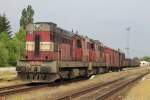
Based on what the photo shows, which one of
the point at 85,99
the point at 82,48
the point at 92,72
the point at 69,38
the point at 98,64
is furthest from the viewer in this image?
the point at 98,64

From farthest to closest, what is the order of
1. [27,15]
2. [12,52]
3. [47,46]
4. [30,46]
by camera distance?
[27,15] → [12,52] → [30,46] → [47,46]

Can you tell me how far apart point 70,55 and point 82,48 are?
11.4ft

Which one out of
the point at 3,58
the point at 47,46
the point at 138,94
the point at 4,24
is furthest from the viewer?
the point at 4,24

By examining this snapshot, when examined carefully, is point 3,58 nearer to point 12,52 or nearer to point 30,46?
point 12,52

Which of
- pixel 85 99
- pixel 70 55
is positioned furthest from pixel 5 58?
pixel 85 99

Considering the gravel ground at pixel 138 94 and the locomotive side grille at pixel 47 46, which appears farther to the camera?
the locomotive side grille at pixel 47 46

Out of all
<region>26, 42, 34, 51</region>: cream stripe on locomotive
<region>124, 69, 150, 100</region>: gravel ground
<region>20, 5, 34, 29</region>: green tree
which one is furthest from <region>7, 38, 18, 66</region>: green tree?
<region>124, 69, 150, 100</region>: gravel ground

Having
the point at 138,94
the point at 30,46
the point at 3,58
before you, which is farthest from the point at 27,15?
the point at 138,94

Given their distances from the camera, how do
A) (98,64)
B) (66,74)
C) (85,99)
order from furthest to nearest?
1. (98,64)
2. (66,74)
3. (85,99)

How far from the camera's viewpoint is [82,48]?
3142 centimetres

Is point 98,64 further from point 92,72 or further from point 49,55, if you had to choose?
point 49,55

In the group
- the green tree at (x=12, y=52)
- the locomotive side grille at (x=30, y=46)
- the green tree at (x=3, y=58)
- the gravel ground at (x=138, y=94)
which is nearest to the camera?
the gravel ground at (x=138, y=94)

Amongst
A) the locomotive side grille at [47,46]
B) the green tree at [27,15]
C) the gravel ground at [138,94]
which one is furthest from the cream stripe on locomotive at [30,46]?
the green tree at [27,15]

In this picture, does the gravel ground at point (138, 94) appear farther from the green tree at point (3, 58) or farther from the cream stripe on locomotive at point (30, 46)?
the green tree at point (3, 58)
